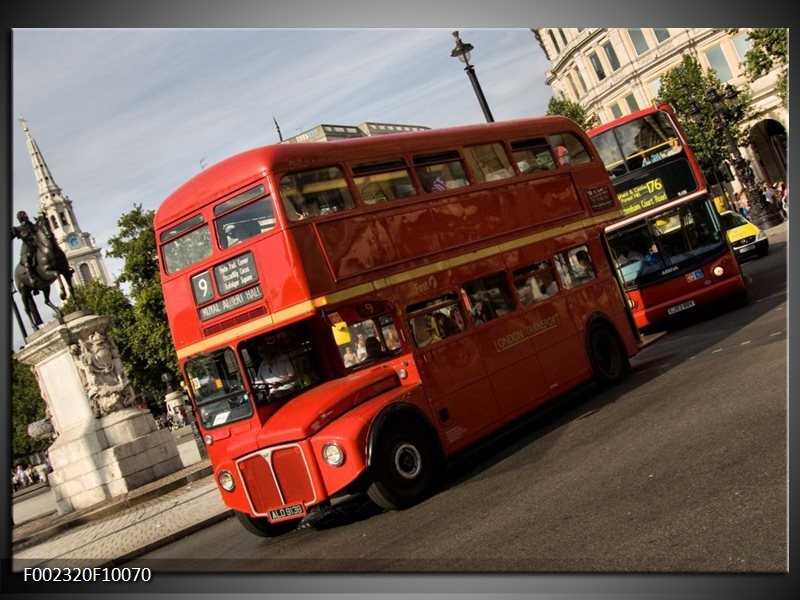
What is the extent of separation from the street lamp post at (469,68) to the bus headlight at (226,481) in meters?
7.93

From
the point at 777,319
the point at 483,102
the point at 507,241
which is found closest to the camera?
the point at 507,241

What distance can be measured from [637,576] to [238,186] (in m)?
5.92

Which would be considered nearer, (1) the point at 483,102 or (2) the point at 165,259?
(2) the point at 165,259

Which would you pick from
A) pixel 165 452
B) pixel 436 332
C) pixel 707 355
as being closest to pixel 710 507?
pixel 436 332

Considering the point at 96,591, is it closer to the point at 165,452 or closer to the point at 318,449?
the point at 318,449

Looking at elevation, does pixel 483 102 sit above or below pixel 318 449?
above

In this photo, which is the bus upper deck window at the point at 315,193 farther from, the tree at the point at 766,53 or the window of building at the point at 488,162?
the tree at the point at 766,53

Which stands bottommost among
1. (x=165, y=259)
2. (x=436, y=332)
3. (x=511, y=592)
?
(x=511, y=592)

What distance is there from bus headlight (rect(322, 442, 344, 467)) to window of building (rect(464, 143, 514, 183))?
4.60 meters

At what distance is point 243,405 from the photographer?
32.4ft

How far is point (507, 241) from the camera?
12203 millimetres

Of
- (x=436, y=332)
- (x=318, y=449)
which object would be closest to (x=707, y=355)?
(x=436, y=332)

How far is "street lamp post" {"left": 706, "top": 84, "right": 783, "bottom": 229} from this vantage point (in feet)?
96.6

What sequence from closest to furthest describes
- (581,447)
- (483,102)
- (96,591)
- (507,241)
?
(96,591)
(581,447)
(507,241)
(483,102)
